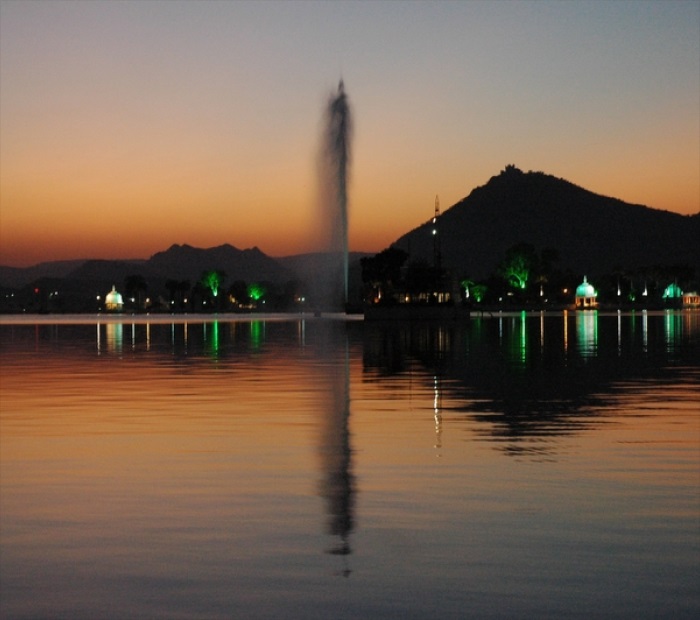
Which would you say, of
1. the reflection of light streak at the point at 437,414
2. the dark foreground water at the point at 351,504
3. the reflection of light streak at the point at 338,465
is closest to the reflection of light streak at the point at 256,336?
the reflection of light streak at the point at 437,414

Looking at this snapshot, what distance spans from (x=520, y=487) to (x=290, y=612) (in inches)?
262

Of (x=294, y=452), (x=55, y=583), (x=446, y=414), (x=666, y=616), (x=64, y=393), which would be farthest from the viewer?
(x=64, y=393)

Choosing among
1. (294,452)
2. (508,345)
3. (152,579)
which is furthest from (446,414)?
(508,345)

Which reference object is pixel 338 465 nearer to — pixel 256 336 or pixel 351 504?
pixel 351 504

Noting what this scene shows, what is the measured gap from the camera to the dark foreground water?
959 cm

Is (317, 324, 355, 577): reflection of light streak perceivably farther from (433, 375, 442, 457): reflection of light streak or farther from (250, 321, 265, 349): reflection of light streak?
(250, 321, 265, 349): reflection of light streak

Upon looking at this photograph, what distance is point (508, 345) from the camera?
2552 inches

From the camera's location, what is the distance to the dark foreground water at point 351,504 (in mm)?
9586

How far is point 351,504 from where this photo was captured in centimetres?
1402

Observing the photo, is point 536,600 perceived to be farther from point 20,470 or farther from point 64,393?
point 64,393

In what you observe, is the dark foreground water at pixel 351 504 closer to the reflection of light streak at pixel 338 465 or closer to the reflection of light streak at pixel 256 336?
the reflection of light streak at pixel 338 465

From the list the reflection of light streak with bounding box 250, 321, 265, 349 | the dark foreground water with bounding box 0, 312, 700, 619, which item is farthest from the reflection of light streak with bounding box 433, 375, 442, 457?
the reflection of light streak with bounding box 250, 321, 265, 349

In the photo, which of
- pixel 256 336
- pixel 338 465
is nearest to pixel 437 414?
pixel 338 465

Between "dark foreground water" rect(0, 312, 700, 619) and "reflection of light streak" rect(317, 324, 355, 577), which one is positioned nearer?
"dark foreground water" rect(0, 312, 700, 619)
